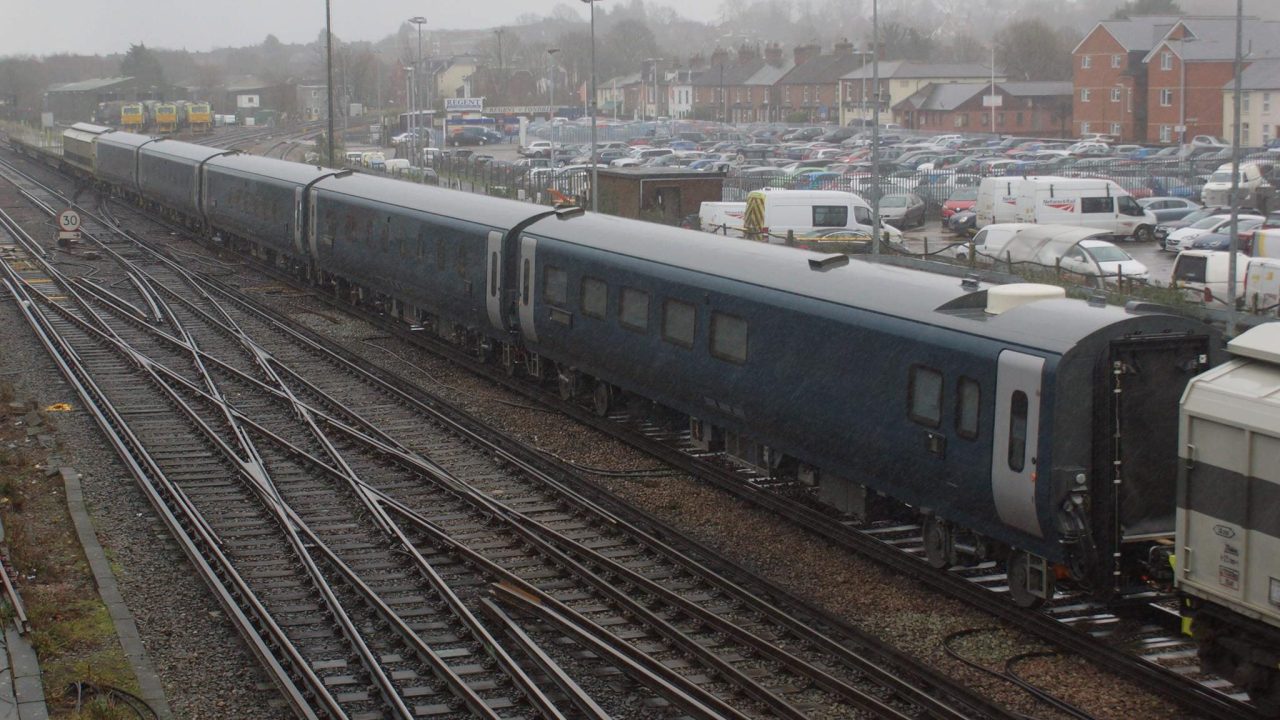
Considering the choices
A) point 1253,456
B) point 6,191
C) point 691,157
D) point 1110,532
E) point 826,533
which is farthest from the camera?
point 691,157

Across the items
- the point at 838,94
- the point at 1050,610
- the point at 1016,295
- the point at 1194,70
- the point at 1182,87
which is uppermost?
the point at 838,94

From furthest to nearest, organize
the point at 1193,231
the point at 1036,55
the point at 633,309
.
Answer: the point at 1036,55 < the point at 1193,231 < the point at 633,309

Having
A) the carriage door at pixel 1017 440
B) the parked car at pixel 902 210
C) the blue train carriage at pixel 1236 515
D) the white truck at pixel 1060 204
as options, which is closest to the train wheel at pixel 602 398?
the carriage door at pixel 1017 440

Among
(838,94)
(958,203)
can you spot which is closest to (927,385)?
(958,203)

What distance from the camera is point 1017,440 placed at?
35.9 feet

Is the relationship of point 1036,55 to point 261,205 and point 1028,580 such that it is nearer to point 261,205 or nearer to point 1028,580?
point 261,205

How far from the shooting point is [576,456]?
1716cm

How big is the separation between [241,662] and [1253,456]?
24.3ft

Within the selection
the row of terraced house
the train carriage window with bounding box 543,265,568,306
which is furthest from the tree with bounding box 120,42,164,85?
the train carriage window with bounding box 543,265,568,306

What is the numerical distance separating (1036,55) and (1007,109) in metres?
24.6

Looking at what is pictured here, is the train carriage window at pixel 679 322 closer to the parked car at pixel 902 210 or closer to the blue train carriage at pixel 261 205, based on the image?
→ the blue train carriage at pixel 261 205

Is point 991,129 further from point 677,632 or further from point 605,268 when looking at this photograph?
point 677,632

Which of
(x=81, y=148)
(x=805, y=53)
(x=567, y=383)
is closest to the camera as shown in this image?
(x=567, y=383)

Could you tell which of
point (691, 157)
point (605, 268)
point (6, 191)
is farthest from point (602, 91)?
point (605, 268)
